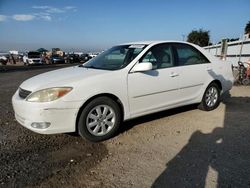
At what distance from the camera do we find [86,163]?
11.9 feet

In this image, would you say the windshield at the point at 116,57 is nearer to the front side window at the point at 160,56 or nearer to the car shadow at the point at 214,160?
the front side window at the point at 160,56

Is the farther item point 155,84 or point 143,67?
point 155,84

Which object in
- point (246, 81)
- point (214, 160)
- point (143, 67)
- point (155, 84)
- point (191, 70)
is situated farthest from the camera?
point (246, 81)

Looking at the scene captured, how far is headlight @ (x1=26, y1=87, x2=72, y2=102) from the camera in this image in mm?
4004

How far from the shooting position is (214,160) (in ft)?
11.9

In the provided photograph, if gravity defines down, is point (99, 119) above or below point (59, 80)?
below

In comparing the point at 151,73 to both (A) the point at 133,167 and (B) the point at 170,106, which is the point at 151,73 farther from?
(A) the point at 133,167

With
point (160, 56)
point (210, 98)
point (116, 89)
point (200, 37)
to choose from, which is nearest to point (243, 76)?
point (210, 98)

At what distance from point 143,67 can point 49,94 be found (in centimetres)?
158

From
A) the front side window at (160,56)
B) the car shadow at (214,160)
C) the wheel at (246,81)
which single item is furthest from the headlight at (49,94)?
the wheel at (246,81)

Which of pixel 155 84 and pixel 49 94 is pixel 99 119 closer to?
pixel 49 94

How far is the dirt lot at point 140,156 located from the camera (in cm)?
317

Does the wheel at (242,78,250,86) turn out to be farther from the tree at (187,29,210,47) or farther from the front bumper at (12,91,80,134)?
the tree at (187,29,210,47)

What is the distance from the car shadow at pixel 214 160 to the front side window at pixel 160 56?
4.52ft
